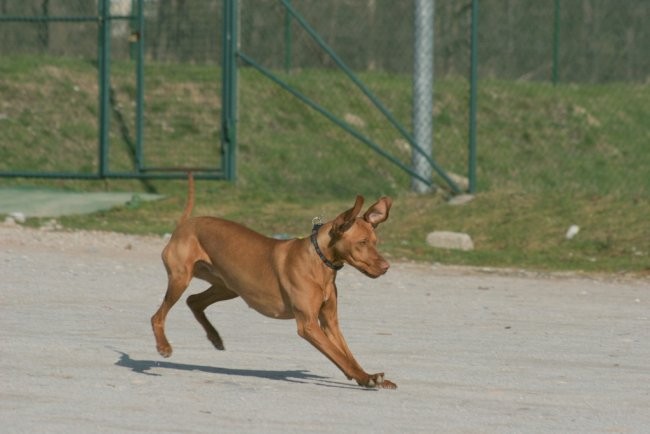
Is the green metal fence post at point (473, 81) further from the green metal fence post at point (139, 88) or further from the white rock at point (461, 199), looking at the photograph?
the green metal fence post at point (139, 88)

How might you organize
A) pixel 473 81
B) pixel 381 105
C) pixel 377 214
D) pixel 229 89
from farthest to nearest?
pixel 229 89
pixel 473 81
pixel 381 105
pixel 377 214

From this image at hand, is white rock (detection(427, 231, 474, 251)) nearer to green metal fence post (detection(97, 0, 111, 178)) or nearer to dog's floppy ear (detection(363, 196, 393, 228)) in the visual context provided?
green metal fence post (detection(97, 0, 111, 178))

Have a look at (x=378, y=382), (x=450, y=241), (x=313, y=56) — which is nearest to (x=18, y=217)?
(x=450, y=241)

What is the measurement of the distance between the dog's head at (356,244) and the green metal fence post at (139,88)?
32.6ft

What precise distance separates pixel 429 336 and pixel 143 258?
4.36 m

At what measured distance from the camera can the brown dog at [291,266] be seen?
24.5 ft

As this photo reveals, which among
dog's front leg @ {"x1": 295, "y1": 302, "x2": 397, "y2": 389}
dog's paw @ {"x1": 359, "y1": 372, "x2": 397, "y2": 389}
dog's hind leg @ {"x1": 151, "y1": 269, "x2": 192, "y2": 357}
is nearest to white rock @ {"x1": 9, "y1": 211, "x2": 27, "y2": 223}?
dog's hind leg @ {"x1": 151, "y1": 269, "x2": 192, "y2": 357}

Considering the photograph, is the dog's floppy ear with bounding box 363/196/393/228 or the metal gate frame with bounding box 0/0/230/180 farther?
the metal gate frame with bounding box 0/0/230/180

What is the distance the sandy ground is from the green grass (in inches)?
69.7

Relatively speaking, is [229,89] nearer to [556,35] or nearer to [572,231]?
[572,231]

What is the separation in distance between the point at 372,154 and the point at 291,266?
11.7 m

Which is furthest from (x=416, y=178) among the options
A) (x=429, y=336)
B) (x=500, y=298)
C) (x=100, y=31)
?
(x=429, y=336)

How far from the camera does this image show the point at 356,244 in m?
7.45

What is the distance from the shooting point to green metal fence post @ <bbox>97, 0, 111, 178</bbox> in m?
17.3
